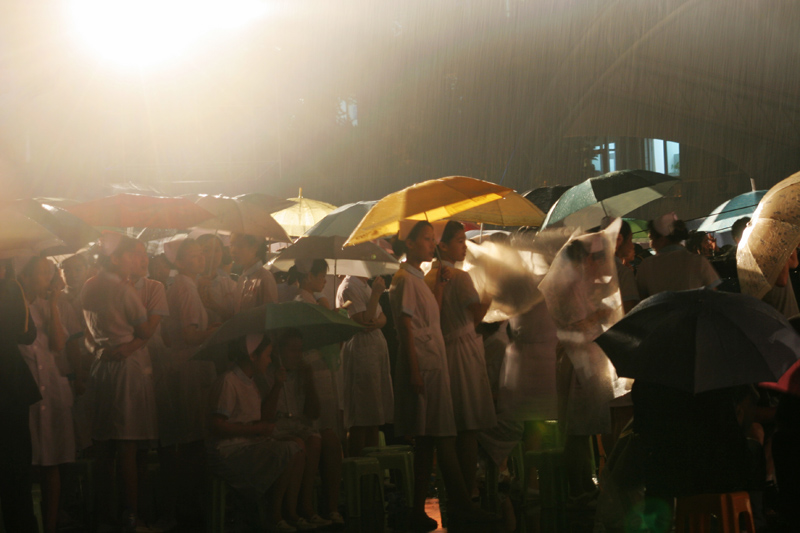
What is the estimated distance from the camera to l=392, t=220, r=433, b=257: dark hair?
19.8 feet

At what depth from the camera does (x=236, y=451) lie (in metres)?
5.54

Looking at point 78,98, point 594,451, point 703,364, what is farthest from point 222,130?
point 703,364

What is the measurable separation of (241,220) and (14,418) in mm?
2873

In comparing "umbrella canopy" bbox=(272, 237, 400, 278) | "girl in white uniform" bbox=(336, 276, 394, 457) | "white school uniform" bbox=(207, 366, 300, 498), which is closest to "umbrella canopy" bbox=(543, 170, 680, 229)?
"umbrella canopy" bbox=(272, 237, 400, 278)

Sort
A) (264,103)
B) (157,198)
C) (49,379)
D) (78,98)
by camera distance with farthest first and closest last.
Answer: (264,103) < (78,98) < (157,198) < (49,379)

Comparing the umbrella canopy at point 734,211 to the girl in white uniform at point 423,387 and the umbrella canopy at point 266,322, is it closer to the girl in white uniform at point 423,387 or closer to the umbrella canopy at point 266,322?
the girl in white uniform at point 423,387

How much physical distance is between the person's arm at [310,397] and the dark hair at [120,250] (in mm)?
1458

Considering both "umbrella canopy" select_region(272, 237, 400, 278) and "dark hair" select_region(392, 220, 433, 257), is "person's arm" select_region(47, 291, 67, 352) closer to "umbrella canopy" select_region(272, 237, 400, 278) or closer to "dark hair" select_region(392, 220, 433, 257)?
"umbrella canopy" select_region(272, 237, 400, 278)

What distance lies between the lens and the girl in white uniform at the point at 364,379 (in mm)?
7402

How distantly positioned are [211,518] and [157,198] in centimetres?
268

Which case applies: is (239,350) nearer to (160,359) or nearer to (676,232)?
(160,359)

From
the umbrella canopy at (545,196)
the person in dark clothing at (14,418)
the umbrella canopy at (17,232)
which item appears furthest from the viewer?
the umbrella canopy at (545,196)

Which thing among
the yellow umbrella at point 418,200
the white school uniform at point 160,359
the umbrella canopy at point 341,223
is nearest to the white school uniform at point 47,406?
the white school uniform at point 160,359

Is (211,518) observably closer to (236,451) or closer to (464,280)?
(236,451)
